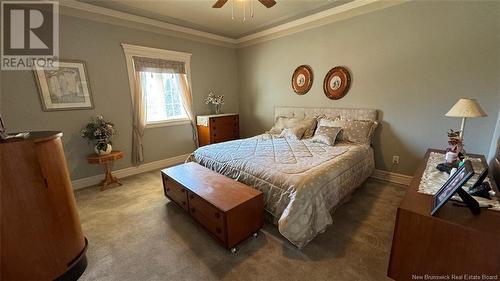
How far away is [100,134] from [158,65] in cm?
158

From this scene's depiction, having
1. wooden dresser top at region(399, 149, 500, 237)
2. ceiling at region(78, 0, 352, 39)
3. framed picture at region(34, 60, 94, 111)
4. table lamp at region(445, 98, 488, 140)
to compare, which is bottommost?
wooden dresser top at region(399, 149, 500, 237)

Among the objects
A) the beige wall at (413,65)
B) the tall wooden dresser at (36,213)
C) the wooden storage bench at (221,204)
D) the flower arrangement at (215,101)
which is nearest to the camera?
the tall wooden dresser at (36,213)

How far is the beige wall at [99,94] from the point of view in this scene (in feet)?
8.74

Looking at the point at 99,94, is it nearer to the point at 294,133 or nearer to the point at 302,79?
the point at 294,133

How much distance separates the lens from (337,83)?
11.3 ft

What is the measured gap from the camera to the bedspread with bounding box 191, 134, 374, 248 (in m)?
1.76

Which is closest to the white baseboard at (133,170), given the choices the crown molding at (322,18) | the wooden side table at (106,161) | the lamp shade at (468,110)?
the wooden side table at (106,161)

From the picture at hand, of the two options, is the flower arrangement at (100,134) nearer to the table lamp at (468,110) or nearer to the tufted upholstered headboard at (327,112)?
the tufted upholstered headboard at (327,112)

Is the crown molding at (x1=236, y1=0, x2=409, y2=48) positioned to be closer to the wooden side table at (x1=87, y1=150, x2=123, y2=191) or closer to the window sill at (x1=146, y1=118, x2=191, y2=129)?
the window sill at (x1=146, y1=118, x2=191, y2=129)

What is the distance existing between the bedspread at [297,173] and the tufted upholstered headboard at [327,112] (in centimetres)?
57

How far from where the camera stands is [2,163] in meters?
1.24

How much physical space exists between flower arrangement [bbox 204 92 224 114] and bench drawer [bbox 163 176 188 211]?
98.1 inches

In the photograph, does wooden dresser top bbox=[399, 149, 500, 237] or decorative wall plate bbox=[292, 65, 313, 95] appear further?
decorative wall plate bbox=[292, 65, 313, 95]

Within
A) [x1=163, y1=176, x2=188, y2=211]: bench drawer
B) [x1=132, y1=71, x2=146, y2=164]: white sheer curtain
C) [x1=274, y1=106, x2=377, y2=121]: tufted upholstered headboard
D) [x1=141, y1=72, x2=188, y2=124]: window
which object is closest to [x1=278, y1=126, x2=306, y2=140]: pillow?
[x1=274, y1=106, x2=377, y2=121]: tufted upholstered headboard
